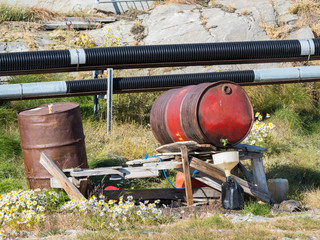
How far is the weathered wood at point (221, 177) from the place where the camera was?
5640mm

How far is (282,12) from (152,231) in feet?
31.7

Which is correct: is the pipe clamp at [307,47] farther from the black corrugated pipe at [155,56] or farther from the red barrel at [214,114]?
the red barrel at [214,114]

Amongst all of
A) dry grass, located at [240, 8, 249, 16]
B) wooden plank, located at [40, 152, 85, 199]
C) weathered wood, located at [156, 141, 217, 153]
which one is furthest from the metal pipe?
dry grass, located at [240, 8, 249, 16]

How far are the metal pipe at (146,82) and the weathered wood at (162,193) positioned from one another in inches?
92.9

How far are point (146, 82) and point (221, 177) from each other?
9.54 ft

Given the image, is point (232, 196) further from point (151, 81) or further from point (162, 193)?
point (151, 81)

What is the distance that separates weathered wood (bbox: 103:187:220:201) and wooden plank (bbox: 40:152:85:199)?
633 mm

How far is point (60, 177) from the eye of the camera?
5551mm

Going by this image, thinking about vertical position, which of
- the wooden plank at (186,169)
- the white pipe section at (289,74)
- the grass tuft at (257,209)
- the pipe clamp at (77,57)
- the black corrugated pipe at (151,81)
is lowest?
the grass tuft at (257,209)

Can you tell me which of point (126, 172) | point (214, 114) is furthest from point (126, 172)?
point (214, 114)

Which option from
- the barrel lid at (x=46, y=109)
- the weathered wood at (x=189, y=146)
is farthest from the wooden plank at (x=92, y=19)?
the weathered wood at (x=189, y=146)

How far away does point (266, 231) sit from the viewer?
438 centimetres

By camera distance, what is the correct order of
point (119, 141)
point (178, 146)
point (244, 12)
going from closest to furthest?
point (178, 146) < point (119, 141) < point (244, 12)

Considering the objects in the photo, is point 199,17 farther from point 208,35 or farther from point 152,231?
point 152,231
